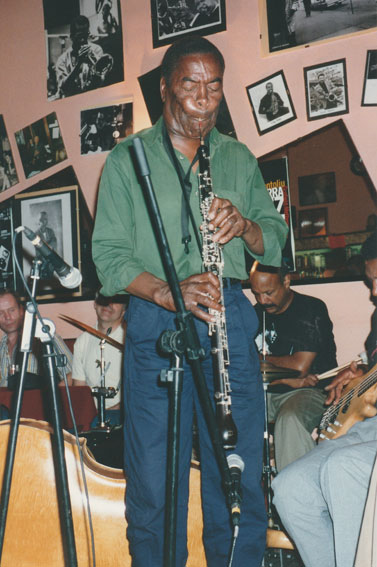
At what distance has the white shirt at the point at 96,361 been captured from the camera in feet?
13.7

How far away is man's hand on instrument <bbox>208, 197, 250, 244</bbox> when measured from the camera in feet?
5.60

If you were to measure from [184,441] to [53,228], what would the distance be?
3475 mm

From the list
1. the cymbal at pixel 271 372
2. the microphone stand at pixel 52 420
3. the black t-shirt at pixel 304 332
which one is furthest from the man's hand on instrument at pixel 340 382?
the microphone stand at pixel 52 420

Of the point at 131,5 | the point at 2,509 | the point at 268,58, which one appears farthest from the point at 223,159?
the point at 131,5

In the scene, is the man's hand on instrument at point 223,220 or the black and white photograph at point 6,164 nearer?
the man's hand on instrument at point 223,220

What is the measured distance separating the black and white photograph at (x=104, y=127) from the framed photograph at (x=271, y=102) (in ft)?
3.57

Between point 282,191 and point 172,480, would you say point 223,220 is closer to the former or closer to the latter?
point 172,480

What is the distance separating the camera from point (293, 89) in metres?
3.93

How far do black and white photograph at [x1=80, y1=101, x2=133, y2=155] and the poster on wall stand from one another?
4.07 ft

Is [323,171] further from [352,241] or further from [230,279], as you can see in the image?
[230,279]

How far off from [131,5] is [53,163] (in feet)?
4.82

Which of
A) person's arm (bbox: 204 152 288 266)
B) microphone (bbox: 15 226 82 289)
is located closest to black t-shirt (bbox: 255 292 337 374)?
person's arm (bbox: 204 152 288 266)

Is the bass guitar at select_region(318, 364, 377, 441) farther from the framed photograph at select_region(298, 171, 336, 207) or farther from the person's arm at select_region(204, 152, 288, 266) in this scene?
the framed photograph at select_region(298, 171, 336, 207)

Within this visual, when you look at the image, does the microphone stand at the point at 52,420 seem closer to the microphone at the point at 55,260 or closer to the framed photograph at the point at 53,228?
the microphone at the point at 55,260
